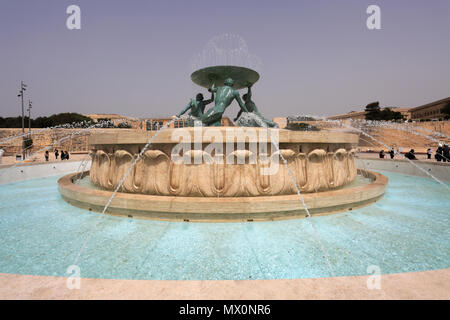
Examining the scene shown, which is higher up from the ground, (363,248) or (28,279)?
(28,279)

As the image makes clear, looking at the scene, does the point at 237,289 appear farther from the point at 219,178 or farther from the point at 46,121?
the point at 46,121

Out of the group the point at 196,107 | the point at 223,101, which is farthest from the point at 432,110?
the point at 223,101

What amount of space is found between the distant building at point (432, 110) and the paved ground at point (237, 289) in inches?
3308

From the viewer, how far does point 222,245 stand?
11.3 feet

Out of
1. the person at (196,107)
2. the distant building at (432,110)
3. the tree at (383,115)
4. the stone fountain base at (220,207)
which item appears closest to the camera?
the stone fountain base at (220,207)

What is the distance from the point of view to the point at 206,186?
5.05 meters

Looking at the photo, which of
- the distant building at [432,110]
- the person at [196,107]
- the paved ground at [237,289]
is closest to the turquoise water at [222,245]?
the paved ground at [237,289]

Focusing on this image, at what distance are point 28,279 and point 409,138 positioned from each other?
55978mm

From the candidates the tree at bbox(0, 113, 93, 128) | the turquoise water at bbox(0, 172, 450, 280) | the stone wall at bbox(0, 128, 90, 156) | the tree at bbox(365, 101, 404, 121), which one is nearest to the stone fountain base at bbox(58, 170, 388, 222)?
the turquoise water at bbox(0, 172, 450, 280)

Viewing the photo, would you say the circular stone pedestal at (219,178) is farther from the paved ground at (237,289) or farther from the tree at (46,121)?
the tree at (46,121)

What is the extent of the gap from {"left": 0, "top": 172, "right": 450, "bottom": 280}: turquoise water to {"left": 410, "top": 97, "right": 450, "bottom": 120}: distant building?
8158cm

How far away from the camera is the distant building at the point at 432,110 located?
69.5 meters
